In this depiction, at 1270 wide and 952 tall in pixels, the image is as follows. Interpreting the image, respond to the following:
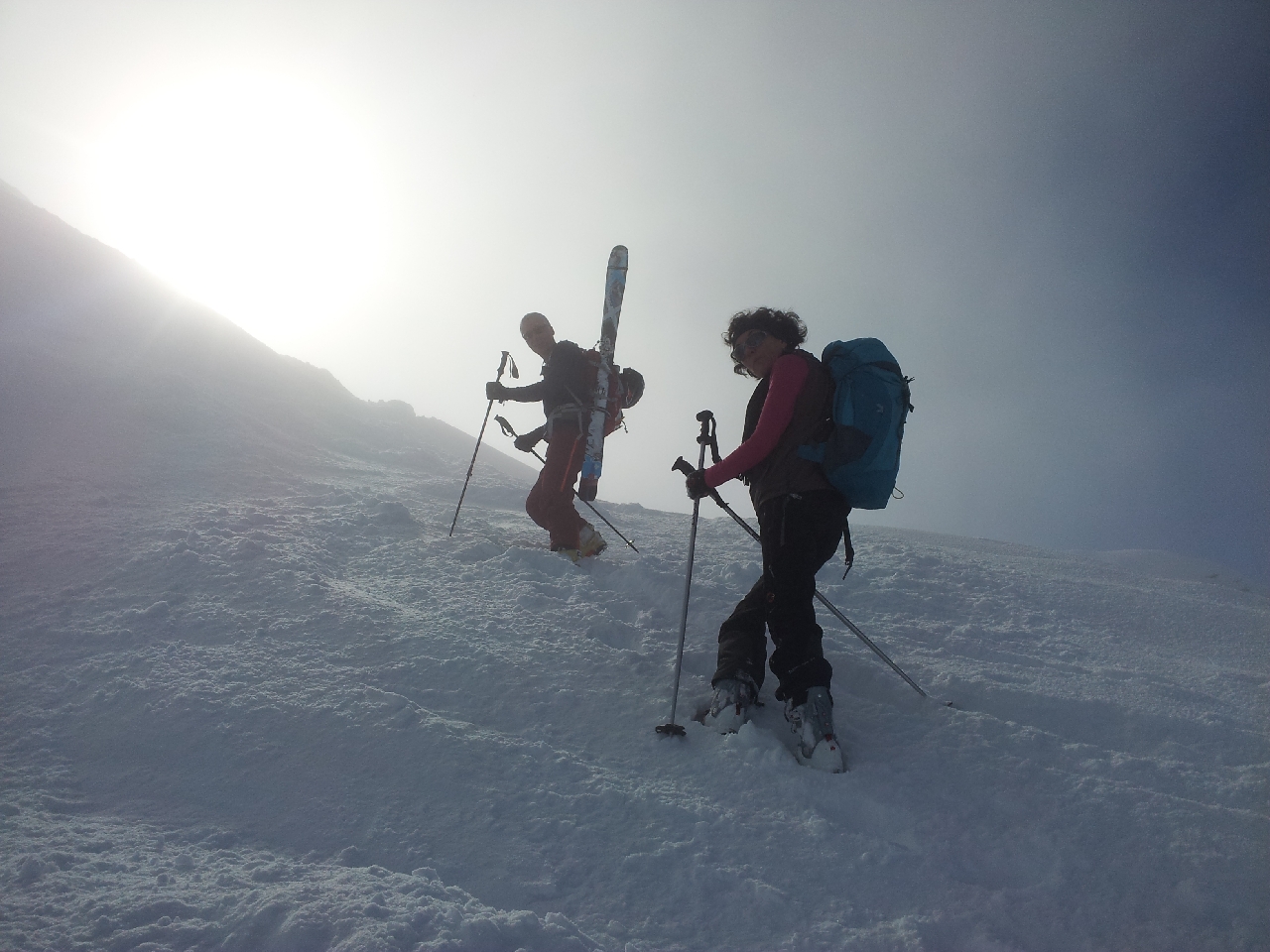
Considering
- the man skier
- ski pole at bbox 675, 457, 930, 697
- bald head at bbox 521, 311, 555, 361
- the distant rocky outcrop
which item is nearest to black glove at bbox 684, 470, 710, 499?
ski pole at bbox 675, 457, 930, 697

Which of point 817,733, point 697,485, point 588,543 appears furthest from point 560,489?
point 817,733

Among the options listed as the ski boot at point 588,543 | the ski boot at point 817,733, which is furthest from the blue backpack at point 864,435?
the ski boot at point 588,543

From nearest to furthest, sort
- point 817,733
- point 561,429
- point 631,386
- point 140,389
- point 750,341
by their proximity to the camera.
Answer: point 817,733 < point 750,341 < point 561,429 < point 631,386 < point 140,389

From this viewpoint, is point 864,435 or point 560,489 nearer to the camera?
point 864,435

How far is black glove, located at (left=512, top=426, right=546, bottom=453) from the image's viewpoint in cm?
640

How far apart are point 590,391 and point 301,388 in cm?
724

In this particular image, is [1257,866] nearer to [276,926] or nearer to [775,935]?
[775,935]

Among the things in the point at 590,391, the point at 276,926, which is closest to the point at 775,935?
the point at 276,926

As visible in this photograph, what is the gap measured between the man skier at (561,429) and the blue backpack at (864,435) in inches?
119

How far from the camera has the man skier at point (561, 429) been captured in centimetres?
592

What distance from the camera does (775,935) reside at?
2.04m

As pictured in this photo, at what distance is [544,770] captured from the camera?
2.76 m

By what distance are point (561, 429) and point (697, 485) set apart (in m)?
2.87

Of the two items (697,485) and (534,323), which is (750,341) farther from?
(534,323)
